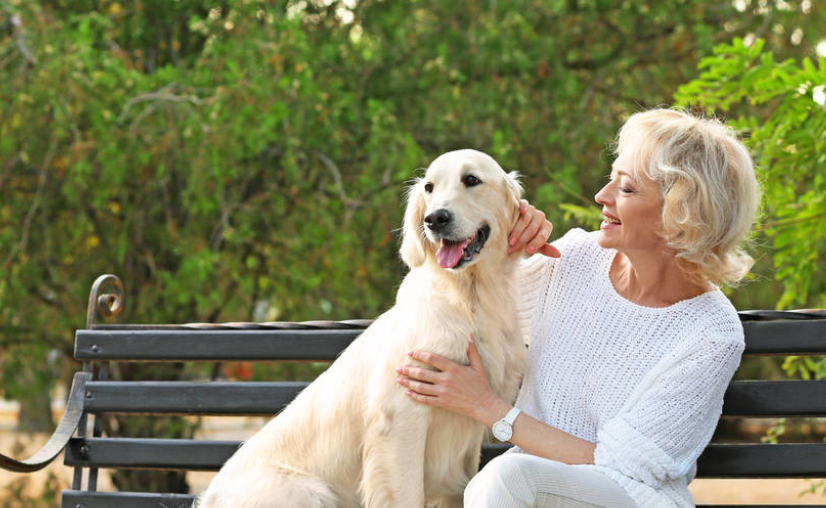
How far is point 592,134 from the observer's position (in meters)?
6.48

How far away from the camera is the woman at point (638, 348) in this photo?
242 centimetres

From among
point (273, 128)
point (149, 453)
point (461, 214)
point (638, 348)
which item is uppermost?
point (273, 128)

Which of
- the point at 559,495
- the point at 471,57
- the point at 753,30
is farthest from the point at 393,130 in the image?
the point at 559,495

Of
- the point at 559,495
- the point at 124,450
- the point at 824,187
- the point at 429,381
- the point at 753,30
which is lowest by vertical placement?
the point at 124,450

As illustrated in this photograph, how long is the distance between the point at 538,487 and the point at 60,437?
180 cm

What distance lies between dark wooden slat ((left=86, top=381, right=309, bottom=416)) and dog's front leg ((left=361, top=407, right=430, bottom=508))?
2.19ft

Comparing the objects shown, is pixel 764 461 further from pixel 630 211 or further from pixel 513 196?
pixel 513 196

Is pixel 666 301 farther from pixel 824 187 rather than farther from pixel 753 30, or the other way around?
pixel 753 30

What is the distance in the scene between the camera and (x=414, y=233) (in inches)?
112

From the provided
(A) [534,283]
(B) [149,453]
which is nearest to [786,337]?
(A) [534,283]

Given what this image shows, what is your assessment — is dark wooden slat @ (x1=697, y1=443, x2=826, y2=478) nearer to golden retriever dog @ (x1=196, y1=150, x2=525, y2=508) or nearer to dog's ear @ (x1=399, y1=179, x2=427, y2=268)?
golden retriever dog @ (x1=196, y1=150, x2=525, y2=508)

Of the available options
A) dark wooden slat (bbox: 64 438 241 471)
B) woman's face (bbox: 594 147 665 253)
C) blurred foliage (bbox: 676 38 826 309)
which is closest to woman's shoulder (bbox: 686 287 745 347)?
woman's face (bbox: 594 147 665 253)

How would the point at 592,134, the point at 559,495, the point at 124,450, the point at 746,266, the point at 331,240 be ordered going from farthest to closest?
the point at 592,134 < the point at 331,240 < the point at 124,450 < the point at 746,266 < the point at 559,495

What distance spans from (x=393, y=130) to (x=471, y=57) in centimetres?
79
